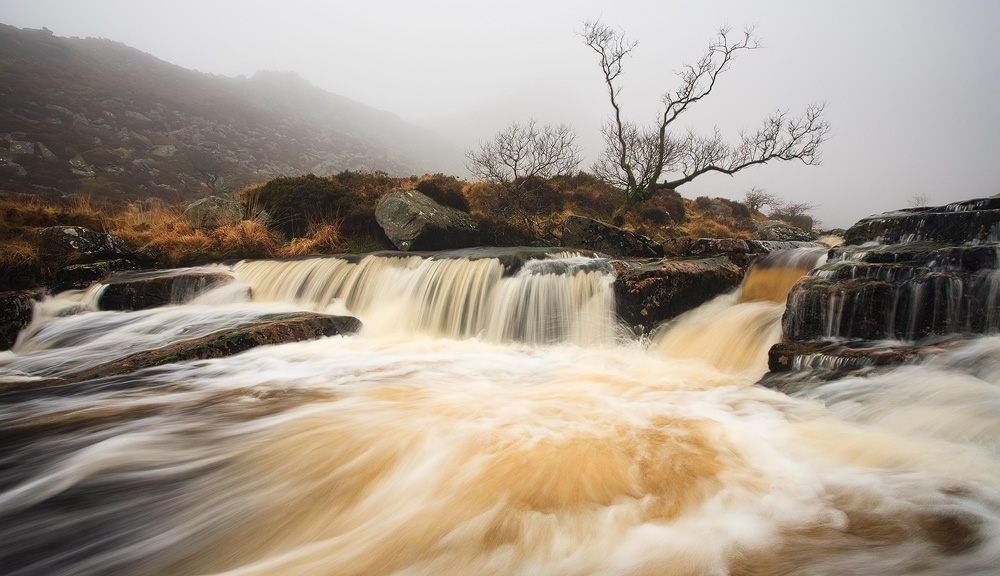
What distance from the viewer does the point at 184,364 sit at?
13.6 feet

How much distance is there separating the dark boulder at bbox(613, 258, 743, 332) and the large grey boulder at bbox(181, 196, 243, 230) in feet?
36.6

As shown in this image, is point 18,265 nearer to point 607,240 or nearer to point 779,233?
point 607,240

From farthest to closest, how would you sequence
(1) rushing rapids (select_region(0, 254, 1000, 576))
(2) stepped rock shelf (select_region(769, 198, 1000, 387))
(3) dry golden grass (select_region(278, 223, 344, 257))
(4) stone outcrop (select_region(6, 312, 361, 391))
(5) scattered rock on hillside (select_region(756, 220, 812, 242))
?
(5) scattered rock on hillside (select_region(756, 220, 812, 242)), (3) dry golden grass (select_region(278, 223, 344, 257)), (4) stone outcrop (select_region(6, 312, 361, 391)), (2) stepped rock shelf (select_region(769, 198, 1000, 387)), (1) rushing rapids (select_region(0, 254, 1000, 576))

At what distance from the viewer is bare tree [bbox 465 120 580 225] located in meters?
14.1

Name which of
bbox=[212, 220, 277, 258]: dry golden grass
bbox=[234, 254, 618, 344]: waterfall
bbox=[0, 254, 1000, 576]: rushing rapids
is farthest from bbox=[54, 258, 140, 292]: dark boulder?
bbox=[0, 254, 1000, 576]: rushing rapids

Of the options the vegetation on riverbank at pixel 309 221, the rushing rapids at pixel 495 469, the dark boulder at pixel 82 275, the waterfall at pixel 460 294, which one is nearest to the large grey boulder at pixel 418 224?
the vegetation on riverbank at pixel 309 221

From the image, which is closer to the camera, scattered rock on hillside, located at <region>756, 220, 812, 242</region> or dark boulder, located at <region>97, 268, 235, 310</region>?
dark boulder, located at <region>97, 268, 235, 310</region>

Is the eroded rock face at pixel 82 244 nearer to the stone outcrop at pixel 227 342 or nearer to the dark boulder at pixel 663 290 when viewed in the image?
the stone outcrop at pixel 227 342

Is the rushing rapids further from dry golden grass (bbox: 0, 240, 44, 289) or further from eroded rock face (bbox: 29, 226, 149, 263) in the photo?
eroded rock face (bbox: 29, 226, 149, 263)

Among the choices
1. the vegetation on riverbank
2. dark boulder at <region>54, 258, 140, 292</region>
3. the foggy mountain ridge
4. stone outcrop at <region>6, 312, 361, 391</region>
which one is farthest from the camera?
the foggy mountain ridge

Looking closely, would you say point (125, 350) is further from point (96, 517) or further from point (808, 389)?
point (808, 389)

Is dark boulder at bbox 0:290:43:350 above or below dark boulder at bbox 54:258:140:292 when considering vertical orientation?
below

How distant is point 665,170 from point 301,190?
13.8m

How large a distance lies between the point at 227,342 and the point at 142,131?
41.0 metres
